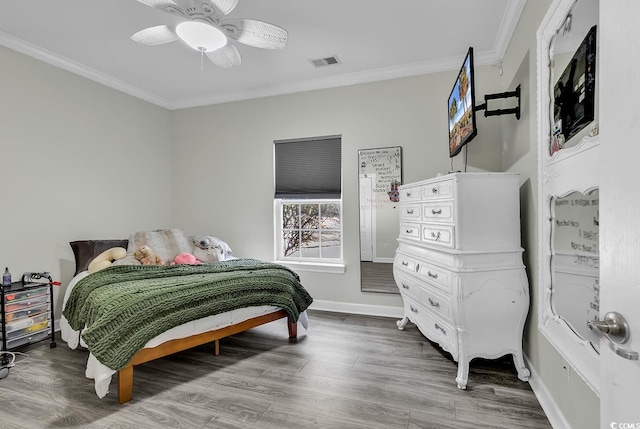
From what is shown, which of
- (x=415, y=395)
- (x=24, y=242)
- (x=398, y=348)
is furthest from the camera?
(x=24, y=242)

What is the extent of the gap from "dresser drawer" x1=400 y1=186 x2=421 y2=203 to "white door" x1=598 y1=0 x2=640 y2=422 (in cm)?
205

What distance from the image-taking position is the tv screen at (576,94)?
1309 mm

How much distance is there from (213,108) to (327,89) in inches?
64.8

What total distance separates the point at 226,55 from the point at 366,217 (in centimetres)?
215

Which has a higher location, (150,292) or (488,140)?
(488,140)

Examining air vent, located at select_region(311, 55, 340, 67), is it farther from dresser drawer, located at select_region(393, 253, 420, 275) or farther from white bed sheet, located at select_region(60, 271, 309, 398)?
white bed sheet, located at select_region(60, 271, 309, 398)

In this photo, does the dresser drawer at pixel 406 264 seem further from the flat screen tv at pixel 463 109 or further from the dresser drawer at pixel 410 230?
the flat screen tv at pixel 463 109

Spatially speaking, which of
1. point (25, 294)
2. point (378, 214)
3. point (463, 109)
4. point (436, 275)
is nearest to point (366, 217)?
point (378, 214)

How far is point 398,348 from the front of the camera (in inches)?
110

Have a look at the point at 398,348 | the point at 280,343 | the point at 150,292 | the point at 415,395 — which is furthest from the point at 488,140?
the point at 150,292

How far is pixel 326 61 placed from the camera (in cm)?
342

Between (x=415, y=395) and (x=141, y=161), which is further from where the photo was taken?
(x=141, y=161)

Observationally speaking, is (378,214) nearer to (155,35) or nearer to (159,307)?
(159,307)

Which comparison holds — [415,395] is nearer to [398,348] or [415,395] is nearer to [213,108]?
[398,348]
